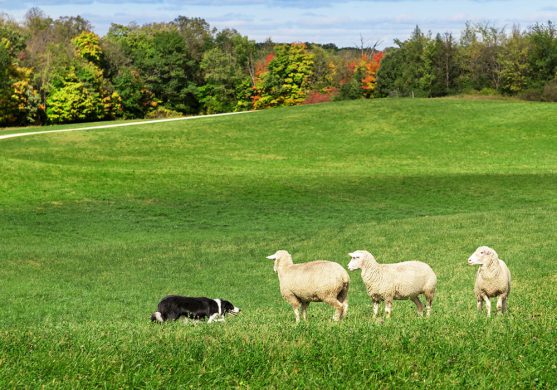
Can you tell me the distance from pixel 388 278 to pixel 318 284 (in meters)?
1.06

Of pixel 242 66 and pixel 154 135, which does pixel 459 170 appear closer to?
pixel 154 135

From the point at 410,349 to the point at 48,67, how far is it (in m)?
105

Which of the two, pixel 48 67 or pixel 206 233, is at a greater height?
pixel 48 67

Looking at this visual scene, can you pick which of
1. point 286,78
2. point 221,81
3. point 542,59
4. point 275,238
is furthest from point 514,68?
point 275,238

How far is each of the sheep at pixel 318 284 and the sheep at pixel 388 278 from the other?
282 mm

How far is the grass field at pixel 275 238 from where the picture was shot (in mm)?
9195

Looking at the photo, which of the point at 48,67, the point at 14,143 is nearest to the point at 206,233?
the point at 14,143

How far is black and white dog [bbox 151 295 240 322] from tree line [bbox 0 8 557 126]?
9099cm

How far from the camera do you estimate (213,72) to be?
12950cm

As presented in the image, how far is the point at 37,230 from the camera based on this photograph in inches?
1345

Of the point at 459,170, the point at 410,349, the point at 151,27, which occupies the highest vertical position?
the point at 151,27

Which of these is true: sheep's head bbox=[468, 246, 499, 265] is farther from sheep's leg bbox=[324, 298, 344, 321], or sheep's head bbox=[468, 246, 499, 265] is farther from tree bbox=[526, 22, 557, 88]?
tree bbox=[526, 22, 557, 88]

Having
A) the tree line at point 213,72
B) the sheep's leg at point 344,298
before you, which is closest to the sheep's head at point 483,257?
the sheep's leg at point 344,298

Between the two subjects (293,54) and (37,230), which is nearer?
(37,230)
